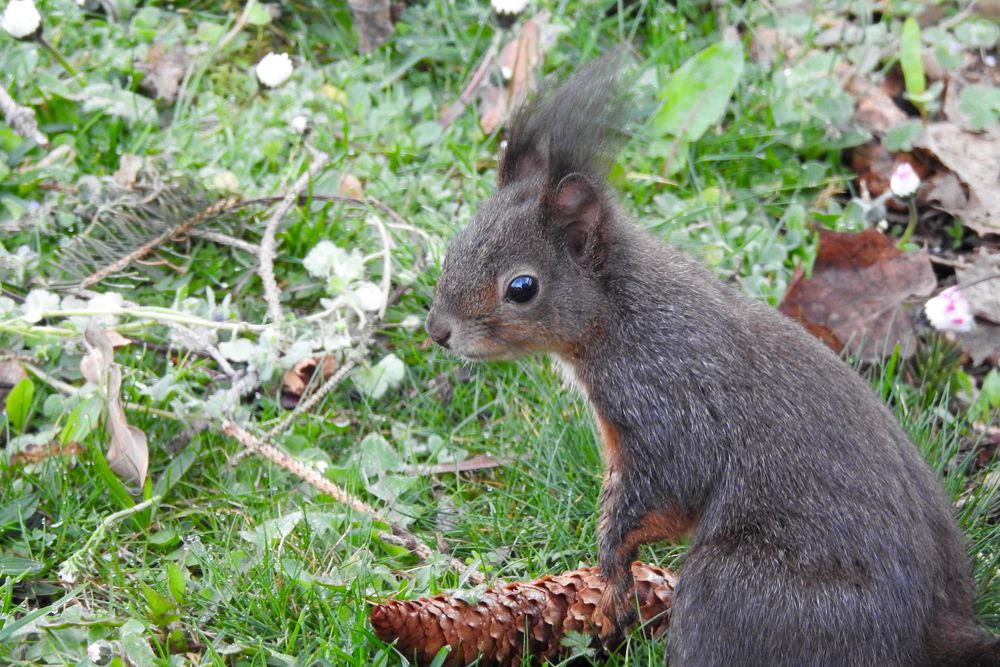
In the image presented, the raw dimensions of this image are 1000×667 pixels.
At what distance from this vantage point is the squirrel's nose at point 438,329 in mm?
2793

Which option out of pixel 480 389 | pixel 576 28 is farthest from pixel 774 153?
pixel 480 389

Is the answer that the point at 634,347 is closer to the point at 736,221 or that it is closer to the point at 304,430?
the point at 304,430

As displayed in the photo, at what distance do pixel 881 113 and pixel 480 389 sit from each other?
2069 mm

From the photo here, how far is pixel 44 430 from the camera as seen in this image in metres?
3.21

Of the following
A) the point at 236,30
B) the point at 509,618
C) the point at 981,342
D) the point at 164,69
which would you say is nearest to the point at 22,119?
the point at 164,69

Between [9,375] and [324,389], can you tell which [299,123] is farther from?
[9,375]

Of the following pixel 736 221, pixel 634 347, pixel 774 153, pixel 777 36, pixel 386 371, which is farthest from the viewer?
pixel 777 36

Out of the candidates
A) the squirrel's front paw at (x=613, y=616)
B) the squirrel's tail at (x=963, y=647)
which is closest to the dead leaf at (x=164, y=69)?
the squirrel's front paw at (x=613, y=616)

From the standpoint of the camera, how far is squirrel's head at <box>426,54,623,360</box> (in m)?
2.73

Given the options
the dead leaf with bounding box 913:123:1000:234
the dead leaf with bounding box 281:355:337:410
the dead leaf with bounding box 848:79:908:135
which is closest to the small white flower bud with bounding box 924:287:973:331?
the dead leaf with bounding box 913:123:1000:234

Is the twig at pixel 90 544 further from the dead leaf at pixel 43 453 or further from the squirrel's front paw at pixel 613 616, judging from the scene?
the squirrel's front paw at pixel 613 616

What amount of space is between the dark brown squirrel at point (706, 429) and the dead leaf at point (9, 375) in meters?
1.28

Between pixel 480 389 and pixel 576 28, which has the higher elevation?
pixel 576 28

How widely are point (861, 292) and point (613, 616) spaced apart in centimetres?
162
